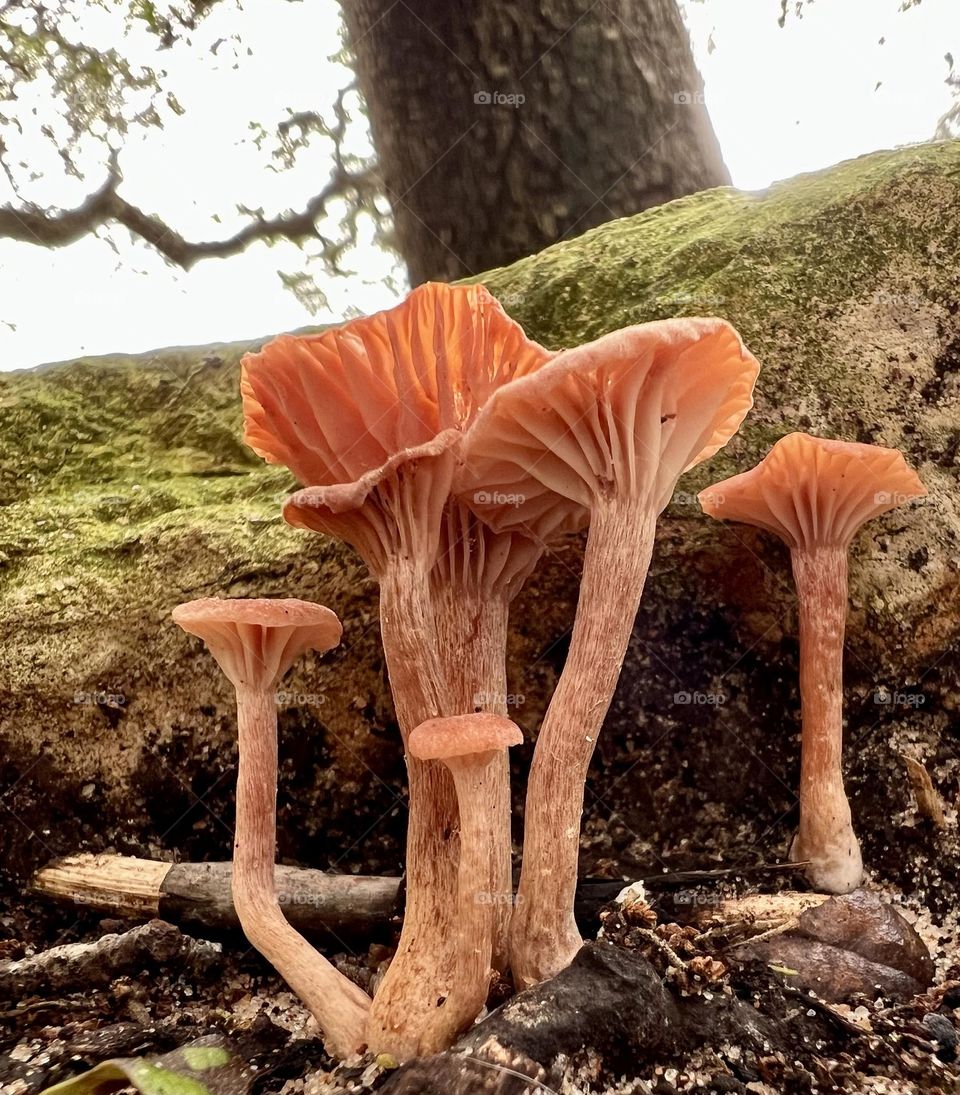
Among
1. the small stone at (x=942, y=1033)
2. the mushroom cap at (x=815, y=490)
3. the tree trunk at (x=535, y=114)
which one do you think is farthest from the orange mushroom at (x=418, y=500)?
the tree trunk at (x=535, y=114)

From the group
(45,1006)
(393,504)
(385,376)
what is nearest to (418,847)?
(393,504)

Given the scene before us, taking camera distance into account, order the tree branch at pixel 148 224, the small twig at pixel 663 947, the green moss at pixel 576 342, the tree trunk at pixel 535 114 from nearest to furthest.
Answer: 1. the small twig at pixel 663 947
2. the green moss at pixel 576 342
3. the tree trunk at pixel 535 114
4. the tree branch at pixel 148 224

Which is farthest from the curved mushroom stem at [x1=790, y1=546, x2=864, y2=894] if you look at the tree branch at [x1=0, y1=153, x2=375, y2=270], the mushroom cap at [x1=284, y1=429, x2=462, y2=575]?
the tree branch at [x1=0, y1=153, x2=375, y2=270]

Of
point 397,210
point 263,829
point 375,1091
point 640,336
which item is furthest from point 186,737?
point 397,210

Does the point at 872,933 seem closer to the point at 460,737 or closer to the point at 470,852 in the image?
the point at 470,852

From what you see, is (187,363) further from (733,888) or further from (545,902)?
(733,888)

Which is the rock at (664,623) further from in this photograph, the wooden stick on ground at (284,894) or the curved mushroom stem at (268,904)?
the curved mushroom stem at (268,904)

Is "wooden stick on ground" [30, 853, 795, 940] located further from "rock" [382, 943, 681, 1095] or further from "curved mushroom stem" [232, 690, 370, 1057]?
"rock" [382, 943, 681, 1095]
